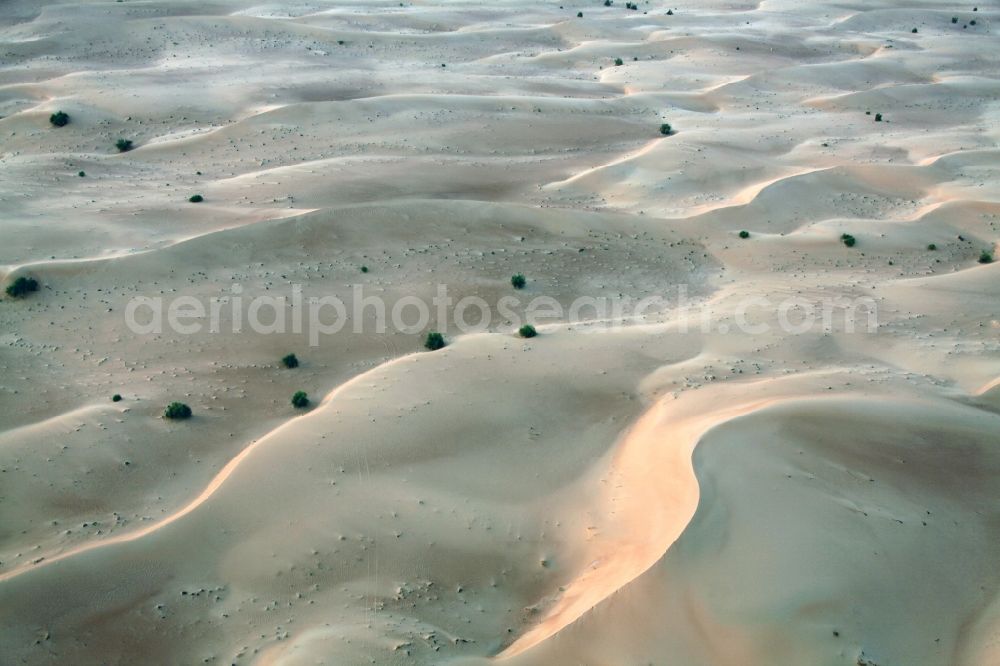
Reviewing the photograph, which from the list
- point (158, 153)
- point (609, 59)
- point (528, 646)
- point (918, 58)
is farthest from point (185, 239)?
point (918, 58)

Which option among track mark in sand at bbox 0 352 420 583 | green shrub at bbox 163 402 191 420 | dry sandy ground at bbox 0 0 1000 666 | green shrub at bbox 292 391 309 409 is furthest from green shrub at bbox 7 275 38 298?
track mark in sand at bbox 0 352 420 583

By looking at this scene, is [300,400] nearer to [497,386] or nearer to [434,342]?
[434,342]

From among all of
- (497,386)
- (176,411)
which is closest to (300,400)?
(176,411)

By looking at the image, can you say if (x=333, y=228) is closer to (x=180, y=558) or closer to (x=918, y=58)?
(x=180, y=558)

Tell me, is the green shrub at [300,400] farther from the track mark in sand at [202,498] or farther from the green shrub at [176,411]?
the green shrub at [176,411]

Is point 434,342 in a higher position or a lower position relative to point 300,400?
higher

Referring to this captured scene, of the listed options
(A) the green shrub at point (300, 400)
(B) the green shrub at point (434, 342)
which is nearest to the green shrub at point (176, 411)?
(A) the green shrub at point (300, 400)

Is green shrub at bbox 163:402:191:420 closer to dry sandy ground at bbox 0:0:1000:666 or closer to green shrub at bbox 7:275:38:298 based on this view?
dry sandy ground at bbox 0:0:1000:666
